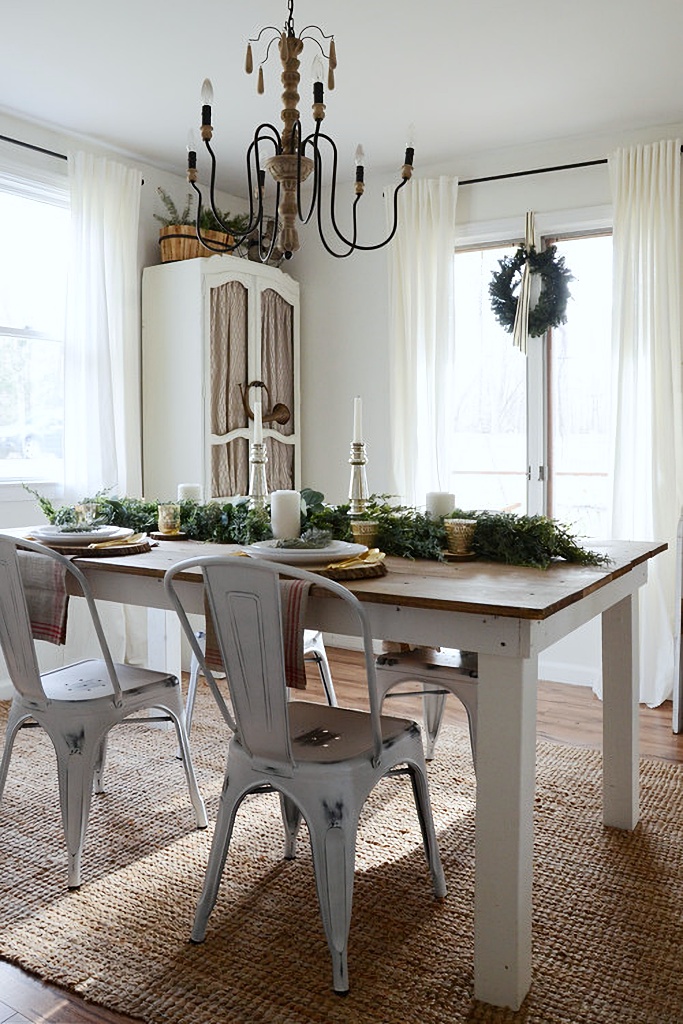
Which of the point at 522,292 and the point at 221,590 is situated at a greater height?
the point at 522,292

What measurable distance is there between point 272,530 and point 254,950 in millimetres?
1026

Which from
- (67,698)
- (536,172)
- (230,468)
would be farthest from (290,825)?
Answer: (536,172)

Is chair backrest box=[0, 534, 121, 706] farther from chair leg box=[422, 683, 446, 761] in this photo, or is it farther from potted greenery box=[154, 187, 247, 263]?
potted greenery box=[154, 187, 247, 263]

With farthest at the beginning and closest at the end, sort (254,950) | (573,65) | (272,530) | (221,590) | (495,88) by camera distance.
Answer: (495,88)
(573,65)
(272,530)
(254,950)
(221,590)

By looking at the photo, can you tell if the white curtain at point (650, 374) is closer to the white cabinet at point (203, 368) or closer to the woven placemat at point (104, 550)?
the white cabinet at point (203, 368)

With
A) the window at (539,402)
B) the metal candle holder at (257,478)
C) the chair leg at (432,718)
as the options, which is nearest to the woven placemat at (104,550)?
the metal candle holder at (257,478)

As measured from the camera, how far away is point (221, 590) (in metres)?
1.80

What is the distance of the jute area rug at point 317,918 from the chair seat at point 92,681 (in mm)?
451

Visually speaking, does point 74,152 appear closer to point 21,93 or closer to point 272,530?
point 21,93

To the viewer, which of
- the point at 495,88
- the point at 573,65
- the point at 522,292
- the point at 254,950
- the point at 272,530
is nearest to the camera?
the point at 254,950

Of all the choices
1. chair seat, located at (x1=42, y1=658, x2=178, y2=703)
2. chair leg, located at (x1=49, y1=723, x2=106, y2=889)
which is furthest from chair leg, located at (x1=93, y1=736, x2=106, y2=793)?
chair leg, located at (x1=49, y1=723, x2=106, y2=889)

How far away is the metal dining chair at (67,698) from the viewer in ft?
7.22

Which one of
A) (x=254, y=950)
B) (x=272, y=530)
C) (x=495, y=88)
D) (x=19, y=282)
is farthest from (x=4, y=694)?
(x=495, y=88)

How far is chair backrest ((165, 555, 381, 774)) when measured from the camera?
5.72ft
